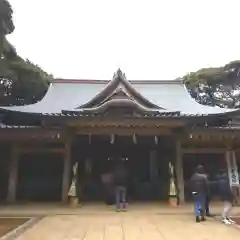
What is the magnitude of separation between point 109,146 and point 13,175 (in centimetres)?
437

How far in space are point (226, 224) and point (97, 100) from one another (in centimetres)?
870

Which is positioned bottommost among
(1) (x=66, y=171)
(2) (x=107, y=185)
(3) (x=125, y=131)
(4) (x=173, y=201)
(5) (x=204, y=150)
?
(4) (x=173, y=201)

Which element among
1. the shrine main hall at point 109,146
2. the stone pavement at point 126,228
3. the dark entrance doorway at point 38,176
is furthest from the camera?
the dark entrance doorway at point 38,176

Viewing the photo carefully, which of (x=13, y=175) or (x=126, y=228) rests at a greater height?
(x=13, y=175)

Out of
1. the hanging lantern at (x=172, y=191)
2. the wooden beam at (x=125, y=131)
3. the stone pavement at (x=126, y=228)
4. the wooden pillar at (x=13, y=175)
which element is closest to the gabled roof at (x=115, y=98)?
the wooden beam at (x=125, y=131)

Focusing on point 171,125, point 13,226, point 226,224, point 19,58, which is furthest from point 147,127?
point 19,58

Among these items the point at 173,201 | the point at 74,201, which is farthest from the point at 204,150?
the point at 74,201

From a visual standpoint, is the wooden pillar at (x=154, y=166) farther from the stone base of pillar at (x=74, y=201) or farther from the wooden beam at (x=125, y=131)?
the stone base of pillar at (x=74, y=201)

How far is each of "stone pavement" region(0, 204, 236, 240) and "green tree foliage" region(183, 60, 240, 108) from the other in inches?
878

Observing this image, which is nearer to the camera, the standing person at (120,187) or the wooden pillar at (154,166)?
the standing person at (120,187)

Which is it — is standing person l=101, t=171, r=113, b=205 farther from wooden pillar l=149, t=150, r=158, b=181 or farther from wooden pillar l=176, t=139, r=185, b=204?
wooden pillar l=176, t=139, r=185, b=204

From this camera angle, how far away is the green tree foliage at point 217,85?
3241 cm

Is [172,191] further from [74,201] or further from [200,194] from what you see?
[200,194]

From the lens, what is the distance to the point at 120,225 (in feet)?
28.6
